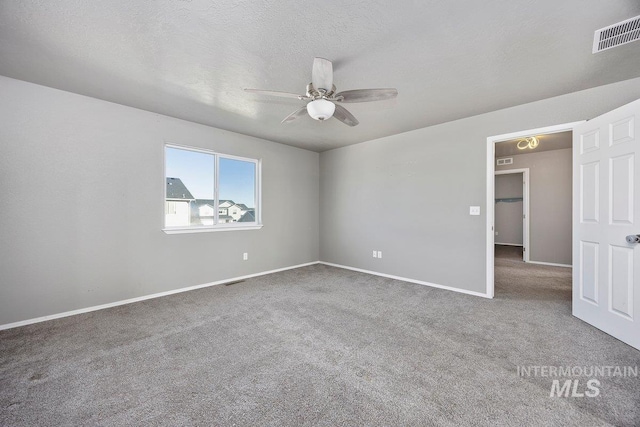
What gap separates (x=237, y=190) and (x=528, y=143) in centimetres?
572

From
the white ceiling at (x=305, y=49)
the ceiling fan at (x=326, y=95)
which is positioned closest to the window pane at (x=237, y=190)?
the white ceiling at (x=305, y=49)

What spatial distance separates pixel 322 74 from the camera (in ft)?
6.44

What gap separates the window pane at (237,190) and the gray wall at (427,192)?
1719 millimetres

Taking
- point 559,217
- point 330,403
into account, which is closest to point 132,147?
point 330,403

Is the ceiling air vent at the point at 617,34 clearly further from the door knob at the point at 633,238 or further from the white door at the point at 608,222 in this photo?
the door knob at the point at 633,238

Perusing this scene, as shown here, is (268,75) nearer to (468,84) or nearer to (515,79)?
(468,84)

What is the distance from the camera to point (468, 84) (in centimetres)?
268

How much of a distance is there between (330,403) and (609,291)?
2.83 metres

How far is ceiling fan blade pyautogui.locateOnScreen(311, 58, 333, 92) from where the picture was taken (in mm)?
1854

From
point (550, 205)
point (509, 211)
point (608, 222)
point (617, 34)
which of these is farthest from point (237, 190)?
point (509, 211)

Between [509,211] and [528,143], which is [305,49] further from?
[509,211]

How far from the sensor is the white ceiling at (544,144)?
4704mm

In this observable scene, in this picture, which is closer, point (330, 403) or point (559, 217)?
point (330, 403)

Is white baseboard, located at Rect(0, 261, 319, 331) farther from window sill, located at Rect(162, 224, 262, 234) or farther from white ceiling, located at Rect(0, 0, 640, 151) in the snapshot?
white ceiling, located at Rect(0, 0, 640, 151)
